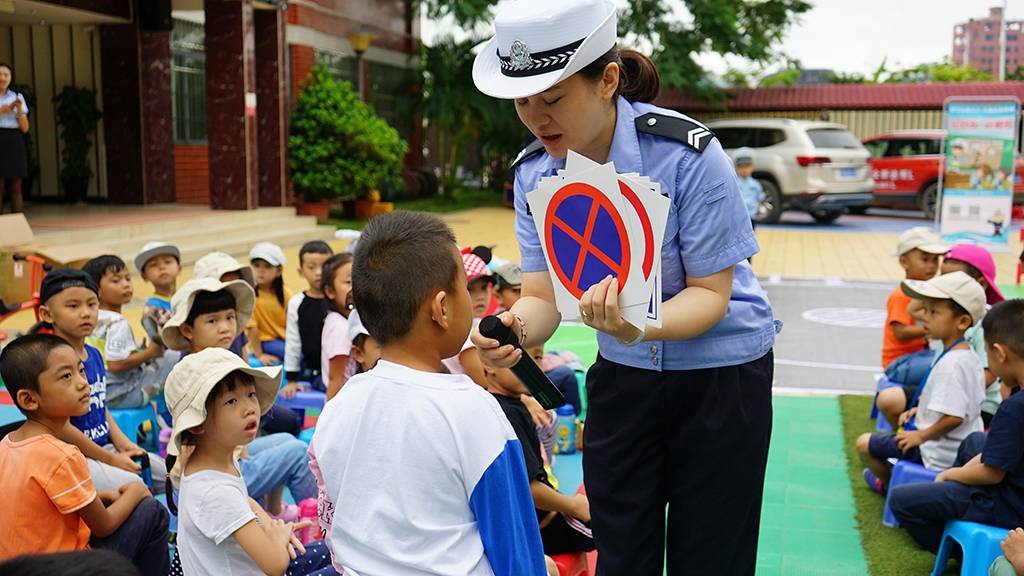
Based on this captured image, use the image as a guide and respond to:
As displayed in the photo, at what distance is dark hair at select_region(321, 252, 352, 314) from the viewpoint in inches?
172

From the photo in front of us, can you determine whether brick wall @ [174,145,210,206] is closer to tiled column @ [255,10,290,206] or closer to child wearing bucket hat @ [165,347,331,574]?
tiled column @ [255,10,290,206]

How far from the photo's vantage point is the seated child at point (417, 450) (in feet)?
4.90

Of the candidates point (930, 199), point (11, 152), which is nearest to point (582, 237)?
point (11, 152)

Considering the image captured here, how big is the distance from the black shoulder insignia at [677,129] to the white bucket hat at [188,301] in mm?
2347

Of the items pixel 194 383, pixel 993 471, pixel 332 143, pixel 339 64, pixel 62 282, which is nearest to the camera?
pixel 194 383

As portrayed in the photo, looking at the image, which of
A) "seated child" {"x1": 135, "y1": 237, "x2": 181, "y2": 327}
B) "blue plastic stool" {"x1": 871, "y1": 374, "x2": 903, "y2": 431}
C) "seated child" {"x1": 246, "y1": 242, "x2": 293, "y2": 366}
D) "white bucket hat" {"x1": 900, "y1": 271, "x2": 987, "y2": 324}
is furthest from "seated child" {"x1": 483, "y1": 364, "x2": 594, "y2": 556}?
"seated child" {"x1": 135, "y1": 237, "x2": 181, "y2": 327}

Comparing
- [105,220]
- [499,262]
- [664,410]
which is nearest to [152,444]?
[499,262]

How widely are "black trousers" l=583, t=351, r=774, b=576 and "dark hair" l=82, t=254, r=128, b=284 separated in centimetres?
321

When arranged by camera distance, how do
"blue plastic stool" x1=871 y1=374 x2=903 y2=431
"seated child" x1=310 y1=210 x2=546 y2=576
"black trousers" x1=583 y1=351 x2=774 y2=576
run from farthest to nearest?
"blue plastic stool" x1=871 y1=374 x2=903 y2=431 < "black trousers" x1=583 y1=351 x2=774 y2=576 < "seated child" x1=310 y1=210 x2=546 y2=576

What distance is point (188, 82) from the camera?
1412cm

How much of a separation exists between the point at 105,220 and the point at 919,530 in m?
10.1

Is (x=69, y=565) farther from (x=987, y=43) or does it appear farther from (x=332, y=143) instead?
(x=987, y=43)

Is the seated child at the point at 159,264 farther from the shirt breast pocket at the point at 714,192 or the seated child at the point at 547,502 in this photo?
the shirt breast pocket at the point at 714,192

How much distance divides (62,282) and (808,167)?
1341cm
